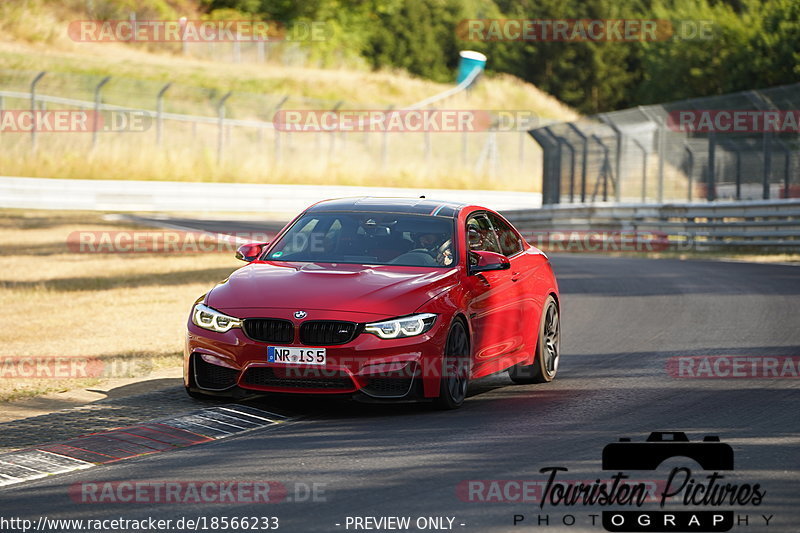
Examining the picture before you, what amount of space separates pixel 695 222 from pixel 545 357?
17890mm

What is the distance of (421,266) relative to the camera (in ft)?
31.2

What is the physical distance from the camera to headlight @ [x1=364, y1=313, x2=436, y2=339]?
28.0 feet

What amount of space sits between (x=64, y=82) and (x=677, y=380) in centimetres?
4076

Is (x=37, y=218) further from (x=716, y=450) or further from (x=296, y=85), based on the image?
(x=296, y=85)

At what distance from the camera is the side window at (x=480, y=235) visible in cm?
1011

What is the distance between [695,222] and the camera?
1089 inches

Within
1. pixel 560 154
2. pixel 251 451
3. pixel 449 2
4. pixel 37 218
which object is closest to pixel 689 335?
pixel 251 451

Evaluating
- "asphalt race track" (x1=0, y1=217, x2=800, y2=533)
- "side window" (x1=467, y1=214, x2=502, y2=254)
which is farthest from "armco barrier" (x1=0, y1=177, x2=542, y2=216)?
"asphalt race track" (x1=0, y1=217, x2=800, y2=533)

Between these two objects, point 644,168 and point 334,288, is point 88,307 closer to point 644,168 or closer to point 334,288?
point 334,288

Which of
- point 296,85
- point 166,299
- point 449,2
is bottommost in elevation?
point 166,299

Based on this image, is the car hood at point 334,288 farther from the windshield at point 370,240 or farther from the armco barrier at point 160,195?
the armco barrier at point 160,195

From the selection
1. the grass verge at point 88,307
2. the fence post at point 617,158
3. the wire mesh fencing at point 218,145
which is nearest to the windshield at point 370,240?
the grass verge at point 88,307

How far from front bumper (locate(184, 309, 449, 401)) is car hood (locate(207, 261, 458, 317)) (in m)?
0.12

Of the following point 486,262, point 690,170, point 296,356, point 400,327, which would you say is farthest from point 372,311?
point 690,170
